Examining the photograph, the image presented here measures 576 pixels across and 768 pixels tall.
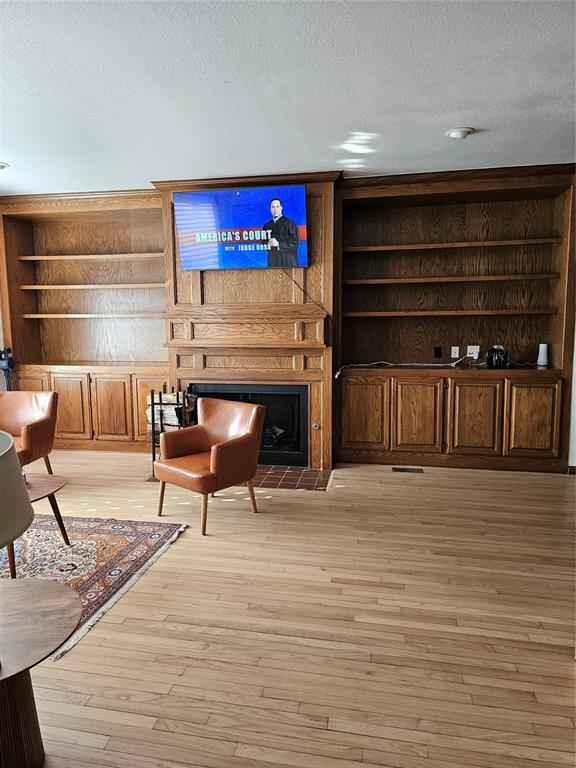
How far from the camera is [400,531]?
349 cm

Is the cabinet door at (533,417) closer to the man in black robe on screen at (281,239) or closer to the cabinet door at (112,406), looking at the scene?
the man in black robe on screen at (281,239)

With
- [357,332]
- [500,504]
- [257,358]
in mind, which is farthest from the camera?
[357,332]

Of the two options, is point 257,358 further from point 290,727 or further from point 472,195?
point 290,727

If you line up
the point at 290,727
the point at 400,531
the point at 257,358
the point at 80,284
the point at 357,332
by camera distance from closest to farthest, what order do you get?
the point at 290,727
the point at 400,531
the point at 257,358
the point at 357,332
the point at 80,284

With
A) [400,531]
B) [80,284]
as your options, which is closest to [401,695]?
[400,531]


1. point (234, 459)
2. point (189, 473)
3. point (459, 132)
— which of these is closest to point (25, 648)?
point (189, 473)

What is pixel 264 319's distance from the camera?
15.8 feet

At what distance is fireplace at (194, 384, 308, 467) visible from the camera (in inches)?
193

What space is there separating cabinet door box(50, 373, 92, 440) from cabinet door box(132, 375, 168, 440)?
1.68ft

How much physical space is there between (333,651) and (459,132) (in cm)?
314

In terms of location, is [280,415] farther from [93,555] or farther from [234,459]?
[93,555]

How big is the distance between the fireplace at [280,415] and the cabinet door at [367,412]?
41cm

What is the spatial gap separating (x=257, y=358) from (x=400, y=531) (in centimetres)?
212

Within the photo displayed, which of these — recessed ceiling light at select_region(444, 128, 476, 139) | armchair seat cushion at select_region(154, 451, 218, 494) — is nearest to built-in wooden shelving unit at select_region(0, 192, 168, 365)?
armchair seat cushion at select_region(154, 451, 218, 494)
